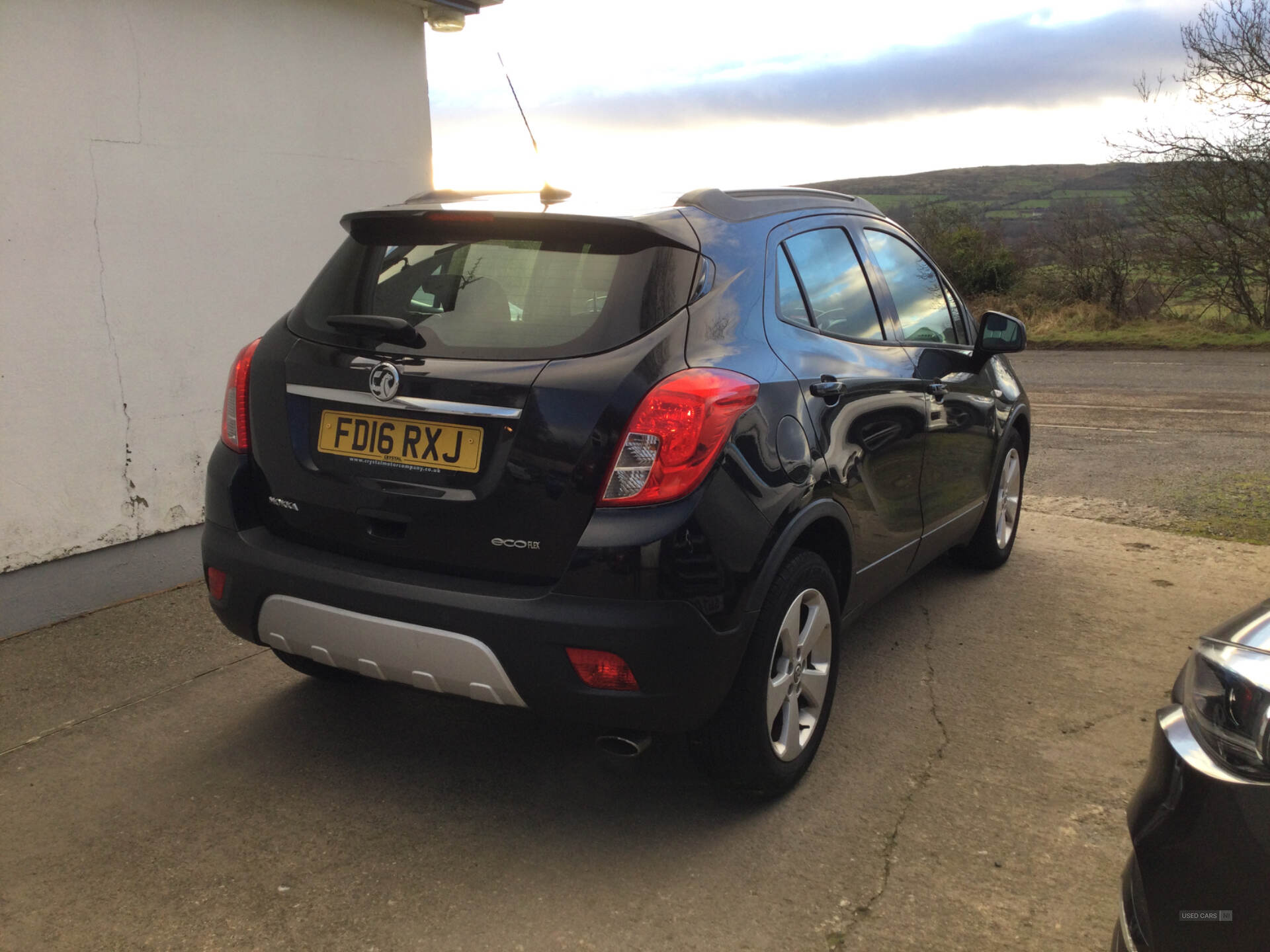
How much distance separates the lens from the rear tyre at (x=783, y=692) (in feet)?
9.35

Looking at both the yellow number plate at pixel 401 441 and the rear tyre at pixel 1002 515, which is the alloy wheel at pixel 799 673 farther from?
the rear tyre at pixel 1002 515

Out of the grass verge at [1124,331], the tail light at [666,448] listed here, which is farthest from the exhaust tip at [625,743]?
the grass verge at [1124,331]

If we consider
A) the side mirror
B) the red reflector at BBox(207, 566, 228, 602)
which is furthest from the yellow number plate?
the side mirror

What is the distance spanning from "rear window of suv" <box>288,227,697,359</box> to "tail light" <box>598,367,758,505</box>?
0.69 feet

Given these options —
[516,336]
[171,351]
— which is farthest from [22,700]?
[516,336]

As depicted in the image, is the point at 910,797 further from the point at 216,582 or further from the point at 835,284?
the point at 216,582

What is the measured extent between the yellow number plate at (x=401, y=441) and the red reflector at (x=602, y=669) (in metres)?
0.55

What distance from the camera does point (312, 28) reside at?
18.4ft

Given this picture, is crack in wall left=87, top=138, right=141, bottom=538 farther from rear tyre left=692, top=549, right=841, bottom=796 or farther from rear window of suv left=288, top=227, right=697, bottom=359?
rear tyre left=692, top=549, right=841, bottom=796

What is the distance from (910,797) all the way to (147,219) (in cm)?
411

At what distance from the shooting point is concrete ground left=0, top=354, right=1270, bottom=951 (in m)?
2.58

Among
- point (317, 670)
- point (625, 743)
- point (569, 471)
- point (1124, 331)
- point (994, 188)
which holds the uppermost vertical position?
point (994, 188)

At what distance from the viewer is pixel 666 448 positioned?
260 cm

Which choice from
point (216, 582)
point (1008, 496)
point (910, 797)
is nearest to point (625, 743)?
point (910, 797)
